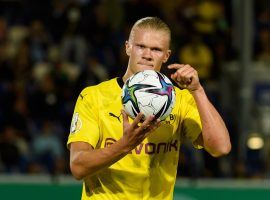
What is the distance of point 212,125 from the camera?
4496 millimetres

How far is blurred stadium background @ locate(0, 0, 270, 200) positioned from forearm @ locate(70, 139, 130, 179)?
588 cm

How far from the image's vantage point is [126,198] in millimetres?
4531

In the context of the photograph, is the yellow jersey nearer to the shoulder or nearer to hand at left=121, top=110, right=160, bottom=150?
the shoulder

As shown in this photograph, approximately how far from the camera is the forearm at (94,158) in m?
4.16

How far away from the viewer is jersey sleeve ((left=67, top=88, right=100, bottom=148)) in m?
4.46

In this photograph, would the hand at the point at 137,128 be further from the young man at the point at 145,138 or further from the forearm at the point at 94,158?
the young man at the point at 145,138

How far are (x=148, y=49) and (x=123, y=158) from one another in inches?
23.9

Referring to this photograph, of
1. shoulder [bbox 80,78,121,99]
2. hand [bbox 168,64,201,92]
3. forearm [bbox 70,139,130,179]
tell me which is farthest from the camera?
shoulder [bbox 80,78,121,99]

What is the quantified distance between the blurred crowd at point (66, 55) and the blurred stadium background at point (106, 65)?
2 cm

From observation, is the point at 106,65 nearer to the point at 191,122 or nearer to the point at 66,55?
the point at 66,55

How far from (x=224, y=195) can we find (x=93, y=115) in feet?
11.5

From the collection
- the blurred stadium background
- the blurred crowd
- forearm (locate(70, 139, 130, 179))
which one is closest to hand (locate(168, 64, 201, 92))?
forearm (locate(70, 139, 130, 179))

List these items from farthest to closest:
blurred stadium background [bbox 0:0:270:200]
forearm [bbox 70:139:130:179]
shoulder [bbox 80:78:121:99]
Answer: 1. blurred stadium background [bbox 0:0:270:200]
2. shoulder [bbox 80:78:121:99]
3. forearm [bbox 70:139:130:179]

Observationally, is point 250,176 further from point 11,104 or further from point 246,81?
point 11,104
